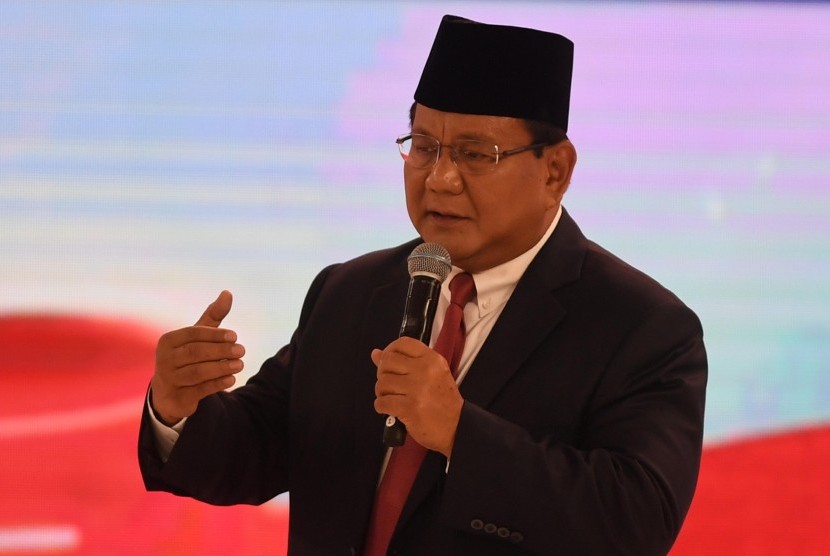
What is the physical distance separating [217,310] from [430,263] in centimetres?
40

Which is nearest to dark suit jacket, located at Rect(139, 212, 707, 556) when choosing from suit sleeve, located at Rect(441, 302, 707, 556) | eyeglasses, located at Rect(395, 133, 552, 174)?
suit sleeve, located at Rect(441, 302, 707, 556)

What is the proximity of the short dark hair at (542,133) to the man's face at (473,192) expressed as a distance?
0.4 inches

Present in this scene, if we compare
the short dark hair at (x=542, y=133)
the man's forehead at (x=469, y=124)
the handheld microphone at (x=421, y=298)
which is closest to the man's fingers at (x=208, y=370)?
the handheld microphone at (x=421, y=298)

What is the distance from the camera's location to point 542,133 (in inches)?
85.8

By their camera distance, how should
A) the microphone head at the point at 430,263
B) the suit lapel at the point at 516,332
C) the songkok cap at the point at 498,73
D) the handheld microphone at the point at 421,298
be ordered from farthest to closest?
1. the songkok cap at the point at 498,73
2. the suit lapel at the point at 516,332
3. the microphone head at the point at 430,263
4. the handheld microphone at the point at 421,298

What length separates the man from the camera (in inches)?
73.5

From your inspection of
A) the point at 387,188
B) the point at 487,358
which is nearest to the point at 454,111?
the point at 487,358

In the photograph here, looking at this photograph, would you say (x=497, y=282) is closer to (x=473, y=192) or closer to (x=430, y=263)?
(x=473, y=192)

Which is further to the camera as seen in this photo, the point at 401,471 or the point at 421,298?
the point at 401,471

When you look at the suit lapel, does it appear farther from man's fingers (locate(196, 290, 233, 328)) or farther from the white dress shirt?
man's fingers (locate(196, 290, 233, 328))

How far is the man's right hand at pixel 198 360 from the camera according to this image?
1996 mm

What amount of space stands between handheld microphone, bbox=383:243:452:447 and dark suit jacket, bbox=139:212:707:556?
139mm

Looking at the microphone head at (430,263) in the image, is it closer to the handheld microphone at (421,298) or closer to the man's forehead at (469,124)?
the handheld microphone at (421,298)

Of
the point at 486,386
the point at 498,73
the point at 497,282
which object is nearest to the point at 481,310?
the point at 497,282
